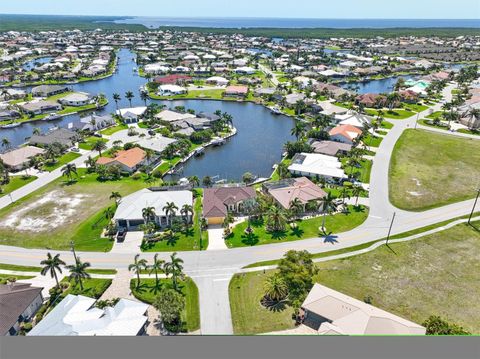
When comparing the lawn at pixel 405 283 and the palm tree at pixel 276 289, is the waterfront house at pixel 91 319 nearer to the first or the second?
the lawn at pixel 405 283

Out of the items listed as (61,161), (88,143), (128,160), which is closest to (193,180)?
(128,160)

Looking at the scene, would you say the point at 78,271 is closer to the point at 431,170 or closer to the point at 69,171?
the point at 69,171

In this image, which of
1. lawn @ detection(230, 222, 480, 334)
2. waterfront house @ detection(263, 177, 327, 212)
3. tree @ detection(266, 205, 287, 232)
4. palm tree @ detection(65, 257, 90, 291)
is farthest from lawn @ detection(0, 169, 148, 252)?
waterfront house @ detection(263, 177, 327, 212)

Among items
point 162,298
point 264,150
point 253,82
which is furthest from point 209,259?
point 253,82

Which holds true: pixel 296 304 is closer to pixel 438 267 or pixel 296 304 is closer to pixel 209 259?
pixel 209 259

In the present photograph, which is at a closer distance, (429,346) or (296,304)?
(429,346)

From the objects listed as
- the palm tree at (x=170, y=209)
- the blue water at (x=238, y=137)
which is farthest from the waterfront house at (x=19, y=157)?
the palm tree at (x=170, y=209)

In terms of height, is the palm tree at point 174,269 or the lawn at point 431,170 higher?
→ the palm tree at point 174,269
